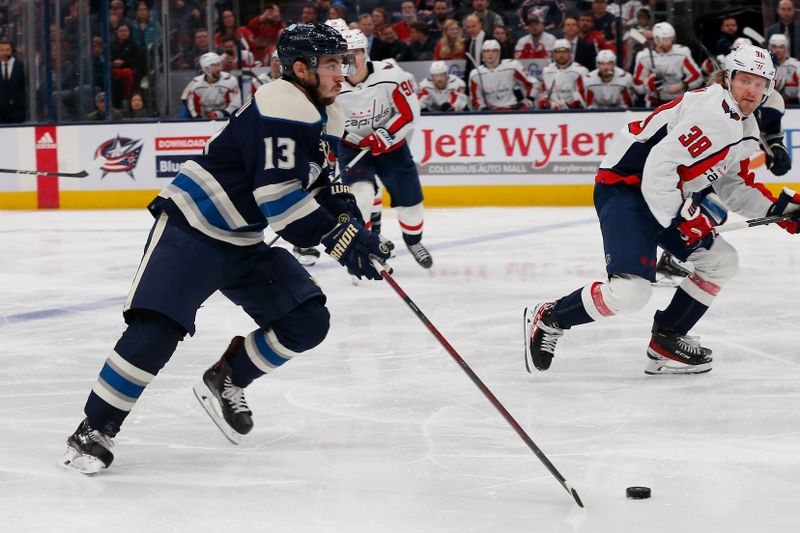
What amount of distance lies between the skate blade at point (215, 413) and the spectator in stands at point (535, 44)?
304 inches

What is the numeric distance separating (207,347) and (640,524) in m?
2.30

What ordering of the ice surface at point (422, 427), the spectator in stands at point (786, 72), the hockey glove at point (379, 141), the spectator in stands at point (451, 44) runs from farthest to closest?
the spectator in stands at point (451, 44)
the spectator in stands at point (786, 72)
the hockey glove at point (379, 141)
the ice surface at point (422, 427)

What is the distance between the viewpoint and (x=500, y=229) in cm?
808

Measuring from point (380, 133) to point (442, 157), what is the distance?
151 inches

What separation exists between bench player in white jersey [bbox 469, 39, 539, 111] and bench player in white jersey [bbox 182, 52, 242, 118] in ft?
7.03

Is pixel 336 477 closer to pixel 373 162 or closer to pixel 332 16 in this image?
pixel 373 162

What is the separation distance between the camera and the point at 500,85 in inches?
394

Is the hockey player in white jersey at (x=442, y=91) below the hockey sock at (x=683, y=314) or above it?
below

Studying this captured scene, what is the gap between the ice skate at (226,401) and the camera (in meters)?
2.96

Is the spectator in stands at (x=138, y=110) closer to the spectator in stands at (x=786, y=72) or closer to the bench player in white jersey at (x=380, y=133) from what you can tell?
the bench player in white jersey at (x=380, y=133)

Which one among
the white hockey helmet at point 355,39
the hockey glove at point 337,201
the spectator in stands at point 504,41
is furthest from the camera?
the spectator in stands at point 504,41

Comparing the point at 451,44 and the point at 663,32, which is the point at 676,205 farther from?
the point at 451,44

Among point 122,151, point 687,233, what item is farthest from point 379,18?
point 687,233

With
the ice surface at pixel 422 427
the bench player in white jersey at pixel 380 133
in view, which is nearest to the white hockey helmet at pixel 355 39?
the bench player in white jersey at pixel 380 133
